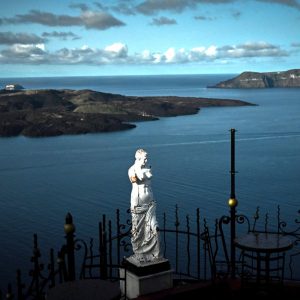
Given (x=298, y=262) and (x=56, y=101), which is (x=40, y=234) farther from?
(x=56, y=101)

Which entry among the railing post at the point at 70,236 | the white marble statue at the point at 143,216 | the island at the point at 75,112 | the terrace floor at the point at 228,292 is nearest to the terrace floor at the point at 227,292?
the terrace floor at the point at 228,292

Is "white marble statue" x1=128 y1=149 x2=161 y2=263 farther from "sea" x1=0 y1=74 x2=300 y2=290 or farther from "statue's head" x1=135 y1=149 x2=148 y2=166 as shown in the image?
"sea" x1=0 y1=74 x2=300 y2=290

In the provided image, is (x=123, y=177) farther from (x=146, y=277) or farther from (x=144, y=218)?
(x=146, y=277)

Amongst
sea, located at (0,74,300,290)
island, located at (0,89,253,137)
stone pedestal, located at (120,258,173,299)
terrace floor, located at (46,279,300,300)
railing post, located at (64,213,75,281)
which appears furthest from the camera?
island, located at (0,89,253,137)

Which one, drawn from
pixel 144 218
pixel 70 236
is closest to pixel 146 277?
pixel 144 218

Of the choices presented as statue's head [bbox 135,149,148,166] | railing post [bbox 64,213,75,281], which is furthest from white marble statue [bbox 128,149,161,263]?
railing post [bbox 64,213,75,281]

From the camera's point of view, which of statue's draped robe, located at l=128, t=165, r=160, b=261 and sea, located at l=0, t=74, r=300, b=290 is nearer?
statue's draped robe, located at l=128, t=165, r=160, b=261
